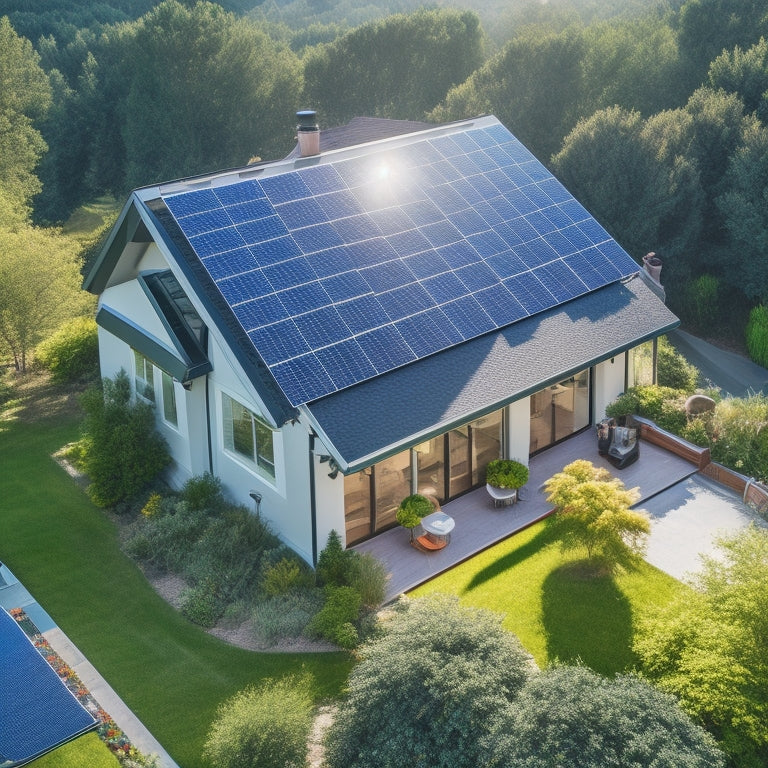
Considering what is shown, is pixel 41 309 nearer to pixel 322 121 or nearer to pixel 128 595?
pixel 128 595

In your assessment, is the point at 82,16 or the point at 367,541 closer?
the point at 367,541

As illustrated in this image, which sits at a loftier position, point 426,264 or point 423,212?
point 423,212

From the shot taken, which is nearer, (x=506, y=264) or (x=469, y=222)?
(x=506, y=264)

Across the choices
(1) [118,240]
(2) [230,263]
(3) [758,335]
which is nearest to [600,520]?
(2) [230,263]

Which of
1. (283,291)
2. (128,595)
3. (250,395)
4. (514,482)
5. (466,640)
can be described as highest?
(283,291)

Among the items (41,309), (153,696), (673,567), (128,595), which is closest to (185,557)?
(128,595)

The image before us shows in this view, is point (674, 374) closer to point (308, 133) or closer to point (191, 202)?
point (308, 133)
